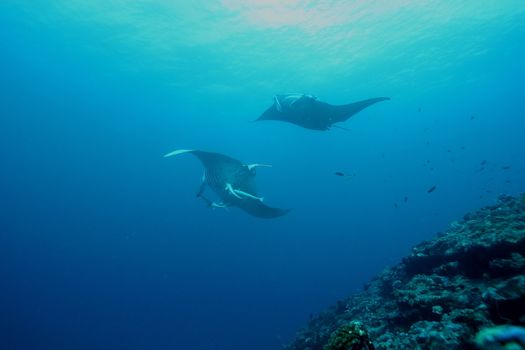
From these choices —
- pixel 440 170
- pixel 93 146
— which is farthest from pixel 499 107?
pixel 93 146

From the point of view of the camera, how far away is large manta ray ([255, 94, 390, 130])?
972cm

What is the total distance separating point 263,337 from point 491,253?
3820 cm

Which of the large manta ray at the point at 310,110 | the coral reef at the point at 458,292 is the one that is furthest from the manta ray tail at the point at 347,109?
the coral reef at the point at 458,292

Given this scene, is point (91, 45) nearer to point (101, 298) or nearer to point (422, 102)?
point (422, 102)

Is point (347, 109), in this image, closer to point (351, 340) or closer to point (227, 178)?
point (227, 178)

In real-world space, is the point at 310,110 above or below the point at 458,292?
above

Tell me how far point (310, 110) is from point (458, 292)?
628 cm

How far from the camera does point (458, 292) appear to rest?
5.22m

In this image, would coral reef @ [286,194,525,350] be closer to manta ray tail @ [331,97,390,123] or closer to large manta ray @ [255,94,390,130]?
manta ray tail @ [331,97,390,123]

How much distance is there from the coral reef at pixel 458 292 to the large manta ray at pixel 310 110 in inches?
178

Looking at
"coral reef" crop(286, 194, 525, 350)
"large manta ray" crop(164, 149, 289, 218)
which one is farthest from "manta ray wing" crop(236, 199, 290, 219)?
"coral reef" crop(286, 194, 525, 350)

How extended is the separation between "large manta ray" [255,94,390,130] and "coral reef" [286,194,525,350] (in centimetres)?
452

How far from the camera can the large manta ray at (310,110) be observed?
31.9 feet

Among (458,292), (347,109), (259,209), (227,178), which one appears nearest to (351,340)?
(458,292)
